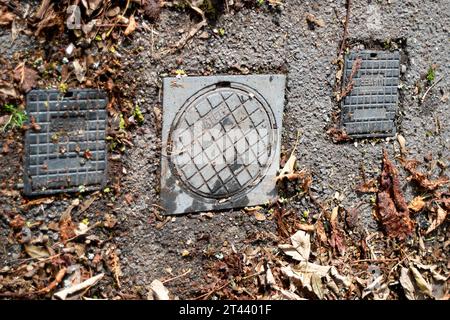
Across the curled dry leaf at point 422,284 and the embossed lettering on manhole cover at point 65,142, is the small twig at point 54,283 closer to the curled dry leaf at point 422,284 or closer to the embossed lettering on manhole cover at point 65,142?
the embossed lettering on manhole cover at point 65,142

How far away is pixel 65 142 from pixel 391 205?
2026 millimetres

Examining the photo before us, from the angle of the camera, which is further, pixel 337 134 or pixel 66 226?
pixel 337 134

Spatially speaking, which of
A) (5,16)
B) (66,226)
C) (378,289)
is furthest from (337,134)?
(5,16)

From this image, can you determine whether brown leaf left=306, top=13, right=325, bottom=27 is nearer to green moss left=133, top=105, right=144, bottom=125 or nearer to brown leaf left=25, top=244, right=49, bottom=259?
green moss left=133, top=105, right=144, bottom=125

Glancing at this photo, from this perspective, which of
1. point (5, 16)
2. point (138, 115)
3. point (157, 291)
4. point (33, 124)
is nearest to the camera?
point (5, 16)

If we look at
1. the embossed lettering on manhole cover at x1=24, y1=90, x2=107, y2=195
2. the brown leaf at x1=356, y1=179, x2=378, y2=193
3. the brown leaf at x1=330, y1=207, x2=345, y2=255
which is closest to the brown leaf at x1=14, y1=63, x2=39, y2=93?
the embossed lettering on manhole cover at x1=24, y1=90, x2=107, y2=195

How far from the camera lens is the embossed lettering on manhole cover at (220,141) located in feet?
9.95

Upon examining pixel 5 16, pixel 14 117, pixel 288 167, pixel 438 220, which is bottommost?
pixel 438 220

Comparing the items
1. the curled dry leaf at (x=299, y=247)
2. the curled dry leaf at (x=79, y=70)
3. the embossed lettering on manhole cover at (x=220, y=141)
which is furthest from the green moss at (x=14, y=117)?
the curled dry leaf at (x=299, y=247)

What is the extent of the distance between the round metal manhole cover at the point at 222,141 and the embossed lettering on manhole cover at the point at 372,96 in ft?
1.78

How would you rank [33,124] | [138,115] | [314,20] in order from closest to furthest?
[33,124] < [138,115] < [314,20]

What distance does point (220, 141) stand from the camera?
10.2ft

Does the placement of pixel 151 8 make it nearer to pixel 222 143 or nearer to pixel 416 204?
pixel 222 143
